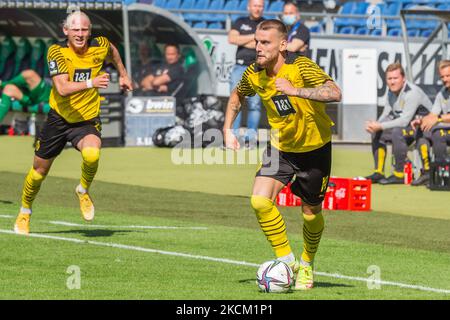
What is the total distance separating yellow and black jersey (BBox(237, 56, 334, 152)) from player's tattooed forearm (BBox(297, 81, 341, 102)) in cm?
33

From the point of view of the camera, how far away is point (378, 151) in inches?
771

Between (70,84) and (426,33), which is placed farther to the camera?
(426,33)

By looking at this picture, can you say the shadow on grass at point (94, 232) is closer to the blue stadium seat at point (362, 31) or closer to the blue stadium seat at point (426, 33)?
the blue stadium seat at point (426, 33)

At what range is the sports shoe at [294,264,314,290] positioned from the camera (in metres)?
10.2

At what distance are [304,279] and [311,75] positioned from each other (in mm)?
1599

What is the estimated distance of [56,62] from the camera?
1328 cm

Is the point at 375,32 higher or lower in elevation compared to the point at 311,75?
higher

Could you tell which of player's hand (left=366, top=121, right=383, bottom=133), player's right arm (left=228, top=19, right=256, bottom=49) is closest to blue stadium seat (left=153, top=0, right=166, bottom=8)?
player's right arm (left=228, top=19, right=256, bottom=49)

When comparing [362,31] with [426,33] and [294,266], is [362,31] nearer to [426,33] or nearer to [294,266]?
[426,33]

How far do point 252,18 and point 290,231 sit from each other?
8.84m

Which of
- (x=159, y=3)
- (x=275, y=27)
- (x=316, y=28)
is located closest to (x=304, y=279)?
(x=275, y=27)

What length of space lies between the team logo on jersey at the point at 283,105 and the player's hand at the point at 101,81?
2682 mm
